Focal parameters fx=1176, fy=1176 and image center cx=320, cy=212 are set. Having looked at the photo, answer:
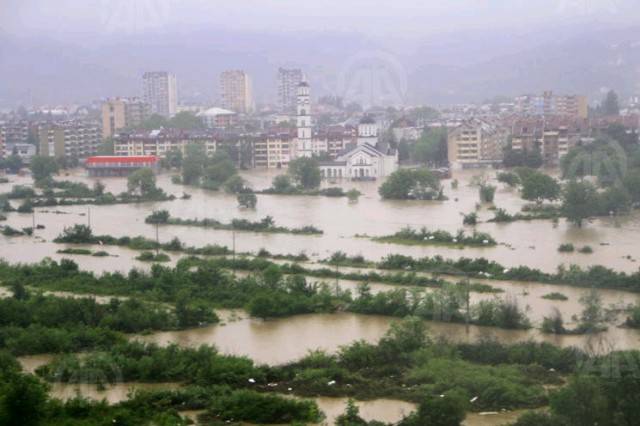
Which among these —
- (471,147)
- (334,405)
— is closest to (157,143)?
(471,147)

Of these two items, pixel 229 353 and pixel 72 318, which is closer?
pixel 229 353

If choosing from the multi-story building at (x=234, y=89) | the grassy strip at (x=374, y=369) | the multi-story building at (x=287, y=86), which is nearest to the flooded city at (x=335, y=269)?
→ the grassy strip at (x=374, y=369)

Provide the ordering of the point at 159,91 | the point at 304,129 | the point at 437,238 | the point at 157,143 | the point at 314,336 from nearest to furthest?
the point at 314,336, the point at 437,238, the point at 304,129, the point at 157,143, the point at 159,91

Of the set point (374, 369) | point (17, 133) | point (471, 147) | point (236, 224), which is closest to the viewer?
point (374, 369)

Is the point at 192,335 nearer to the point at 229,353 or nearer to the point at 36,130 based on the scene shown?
the point at 229,353

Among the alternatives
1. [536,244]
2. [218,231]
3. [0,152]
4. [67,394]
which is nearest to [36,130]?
[0,152]

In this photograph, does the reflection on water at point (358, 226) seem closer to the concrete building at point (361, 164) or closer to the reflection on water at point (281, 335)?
the concrete building at point (361, 164)

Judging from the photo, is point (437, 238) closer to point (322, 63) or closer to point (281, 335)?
point (281, 335)
